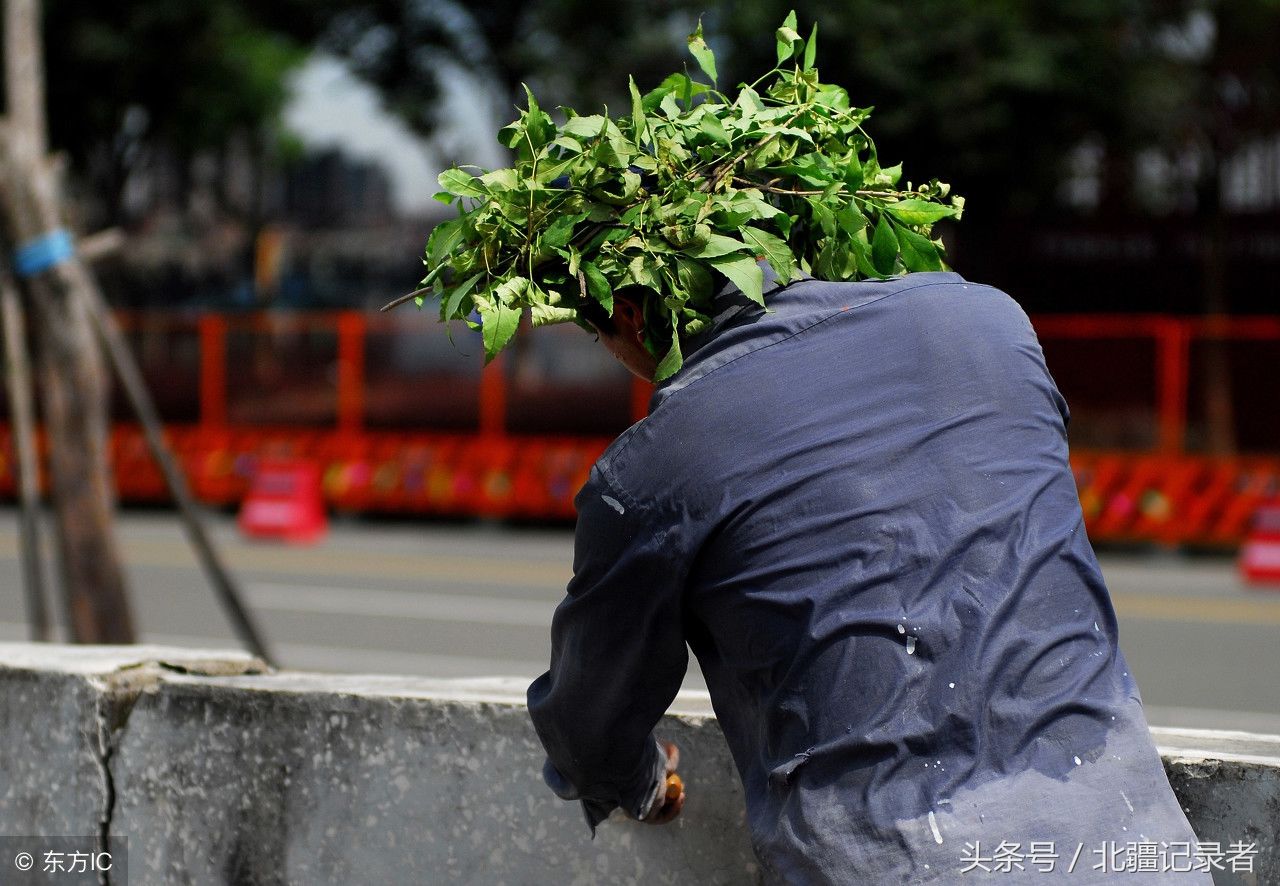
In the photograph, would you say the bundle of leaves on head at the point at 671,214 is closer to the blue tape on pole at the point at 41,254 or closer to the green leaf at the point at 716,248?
the green leaf at the point at 716,248

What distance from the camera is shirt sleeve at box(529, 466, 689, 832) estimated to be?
204cm

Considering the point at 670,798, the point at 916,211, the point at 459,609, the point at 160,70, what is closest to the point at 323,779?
the point at 670,798

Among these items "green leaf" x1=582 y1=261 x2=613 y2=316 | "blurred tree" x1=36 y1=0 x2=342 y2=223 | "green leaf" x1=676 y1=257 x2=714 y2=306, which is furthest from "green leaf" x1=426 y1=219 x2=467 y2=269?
"blurred tree" x1=36 y1=0 x2=342 y2=223

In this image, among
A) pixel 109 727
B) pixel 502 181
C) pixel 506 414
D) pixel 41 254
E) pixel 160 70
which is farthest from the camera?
pixel 160 70

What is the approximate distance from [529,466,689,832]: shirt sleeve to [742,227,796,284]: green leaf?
0.40 meters

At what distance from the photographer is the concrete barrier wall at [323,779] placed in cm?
285

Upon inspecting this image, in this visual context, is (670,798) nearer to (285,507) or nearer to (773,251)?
(773,251)

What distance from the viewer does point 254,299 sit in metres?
27.7

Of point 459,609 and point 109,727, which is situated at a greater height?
point 109,727

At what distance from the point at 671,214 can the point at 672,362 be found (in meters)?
0.23

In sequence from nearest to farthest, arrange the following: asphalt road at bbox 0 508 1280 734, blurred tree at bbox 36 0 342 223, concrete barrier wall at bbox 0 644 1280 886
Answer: concrete barrier wall at bbox 0 644 1280 886 → asphalt road at bbox 0 508 1280 734 → blurred tree at bbox 36 0 342 223

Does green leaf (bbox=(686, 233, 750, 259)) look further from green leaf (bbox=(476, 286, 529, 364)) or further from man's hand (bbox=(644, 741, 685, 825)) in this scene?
man's hand (bbox=(644, 741, 685, 825))

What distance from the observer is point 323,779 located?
3.06 metres

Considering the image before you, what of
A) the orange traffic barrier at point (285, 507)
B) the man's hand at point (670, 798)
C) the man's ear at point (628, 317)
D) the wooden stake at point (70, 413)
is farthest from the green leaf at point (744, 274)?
the orange traffic barrier at point (285, 507)
